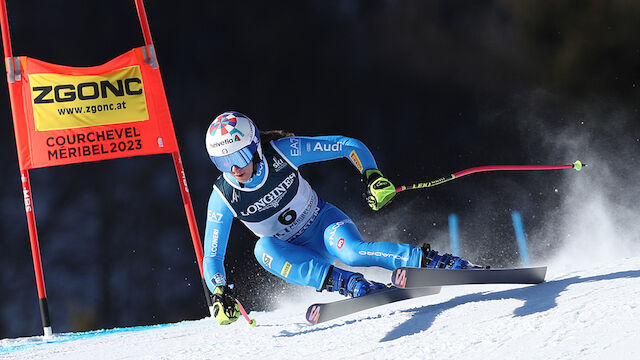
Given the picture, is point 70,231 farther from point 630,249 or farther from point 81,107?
point 630,249

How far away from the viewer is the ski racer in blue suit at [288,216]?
3.19m

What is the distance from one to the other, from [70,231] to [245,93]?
6.70ft

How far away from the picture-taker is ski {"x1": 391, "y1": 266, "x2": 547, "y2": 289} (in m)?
2.74

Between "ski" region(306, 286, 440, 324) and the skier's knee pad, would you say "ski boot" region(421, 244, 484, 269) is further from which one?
the skier's knee pad

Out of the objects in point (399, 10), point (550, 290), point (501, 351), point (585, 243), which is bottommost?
point (501, 351)

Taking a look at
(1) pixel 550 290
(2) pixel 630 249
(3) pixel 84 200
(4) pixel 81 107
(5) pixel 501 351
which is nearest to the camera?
(5) pixel 501 351

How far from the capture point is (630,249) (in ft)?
18.0

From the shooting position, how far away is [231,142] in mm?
3225

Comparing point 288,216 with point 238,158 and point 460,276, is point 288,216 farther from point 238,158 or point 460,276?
point 460,276

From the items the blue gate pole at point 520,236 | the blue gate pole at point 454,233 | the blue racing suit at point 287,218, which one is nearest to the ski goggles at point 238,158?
the blue racing suit at point 287,218

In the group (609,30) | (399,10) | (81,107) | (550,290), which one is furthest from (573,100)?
(81,107)

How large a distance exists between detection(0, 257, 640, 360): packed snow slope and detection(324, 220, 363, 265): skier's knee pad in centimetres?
34

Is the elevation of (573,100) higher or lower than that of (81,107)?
lower

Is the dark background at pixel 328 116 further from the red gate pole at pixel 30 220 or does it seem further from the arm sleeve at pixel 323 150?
the arm sleeve at pixel 323 150
